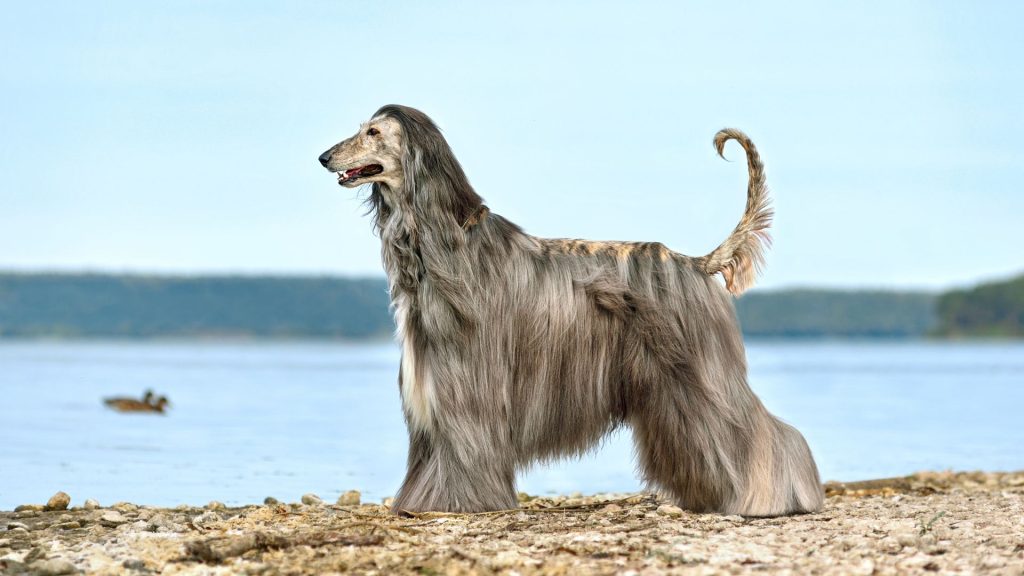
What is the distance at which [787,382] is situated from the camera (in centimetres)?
3644

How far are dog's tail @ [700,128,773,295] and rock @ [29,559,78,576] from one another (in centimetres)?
427

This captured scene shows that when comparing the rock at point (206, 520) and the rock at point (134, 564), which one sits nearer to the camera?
the rock at point (134, 564)

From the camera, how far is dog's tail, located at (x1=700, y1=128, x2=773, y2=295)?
27.8ft

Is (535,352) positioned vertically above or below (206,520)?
above

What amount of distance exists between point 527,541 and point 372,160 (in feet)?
8.50

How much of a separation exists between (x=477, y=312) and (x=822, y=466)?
790 cm

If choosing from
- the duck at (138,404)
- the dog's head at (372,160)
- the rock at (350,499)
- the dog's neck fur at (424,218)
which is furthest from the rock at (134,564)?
the duck at (138,404)

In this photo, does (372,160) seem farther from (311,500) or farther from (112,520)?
(311,500)

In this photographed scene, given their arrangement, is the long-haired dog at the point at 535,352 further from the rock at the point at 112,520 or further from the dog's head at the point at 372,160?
the rock at the point at 112,520

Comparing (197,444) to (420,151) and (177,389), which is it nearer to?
(420,151)

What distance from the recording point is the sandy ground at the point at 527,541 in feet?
20.2

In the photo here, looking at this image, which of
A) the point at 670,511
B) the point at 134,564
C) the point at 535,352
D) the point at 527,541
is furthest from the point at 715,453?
the point at 134,564

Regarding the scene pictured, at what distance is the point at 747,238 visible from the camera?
27.9 feet

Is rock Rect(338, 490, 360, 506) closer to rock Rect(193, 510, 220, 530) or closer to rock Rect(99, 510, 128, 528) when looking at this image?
rock Rect(193, 510, 220, 530)
